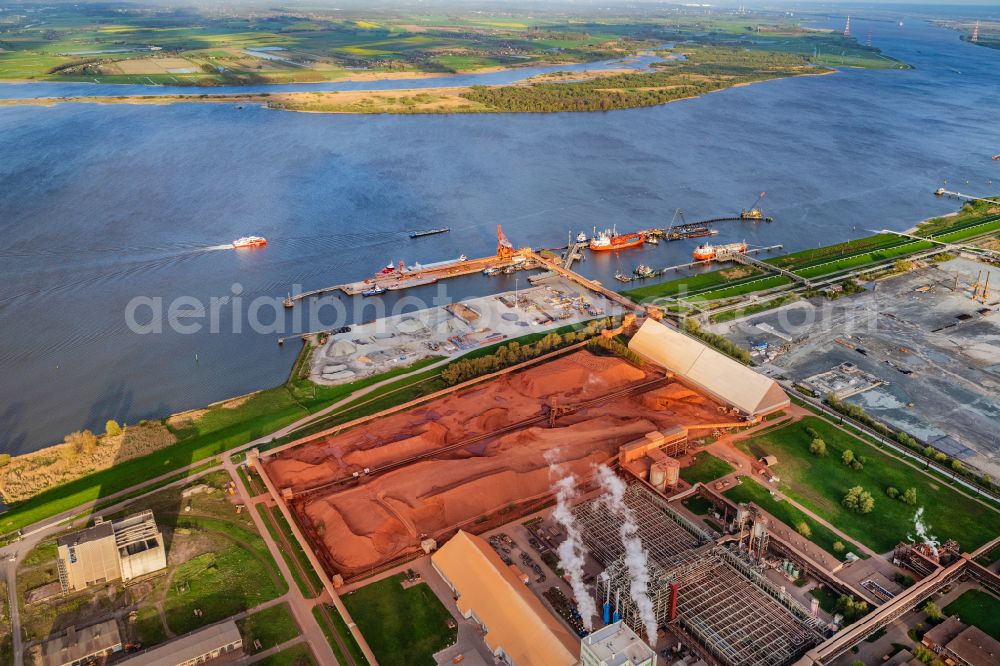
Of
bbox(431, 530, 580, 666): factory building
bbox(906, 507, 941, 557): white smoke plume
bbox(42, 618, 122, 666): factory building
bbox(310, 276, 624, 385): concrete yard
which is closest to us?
bbox(431, 530, 580, 666): factory building

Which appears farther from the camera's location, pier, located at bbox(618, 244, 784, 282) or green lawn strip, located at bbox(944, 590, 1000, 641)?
pier, located at bbox(618, 244, 784, 282)

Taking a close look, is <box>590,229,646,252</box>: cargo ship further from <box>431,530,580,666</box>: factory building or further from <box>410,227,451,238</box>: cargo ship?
<box>431,530,580,666</box>: factory building

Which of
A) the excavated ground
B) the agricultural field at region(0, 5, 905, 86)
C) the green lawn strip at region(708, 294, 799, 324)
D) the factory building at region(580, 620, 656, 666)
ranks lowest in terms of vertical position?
the excavated ground

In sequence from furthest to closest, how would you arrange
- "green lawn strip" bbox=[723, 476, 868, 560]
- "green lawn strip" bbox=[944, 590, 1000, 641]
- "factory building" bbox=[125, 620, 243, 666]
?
"green lawn strip" bbox=[723, 476, 868, 560] → "green lawn strip" bbox=[944, 590, 1000, 641] → "factory building" bbox=[125, 620, 243, 666]

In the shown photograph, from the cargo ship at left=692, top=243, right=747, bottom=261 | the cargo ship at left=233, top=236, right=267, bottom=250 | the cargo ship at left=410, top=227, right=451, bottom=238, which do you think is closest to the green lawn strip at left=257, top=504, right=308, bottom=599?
the cargo ship at left=233, top=236, right=267, bottom=250

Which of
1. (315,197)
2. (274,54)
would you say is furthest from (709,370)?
(274,54)

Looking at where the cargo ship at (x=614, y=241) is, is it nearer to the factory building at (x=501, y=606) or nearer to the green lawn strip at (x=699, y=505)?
the green lawn strip at (x=699, y=505)

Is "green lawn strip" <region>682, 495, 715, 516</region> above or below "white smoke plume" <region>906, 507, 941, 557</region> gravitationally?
below
